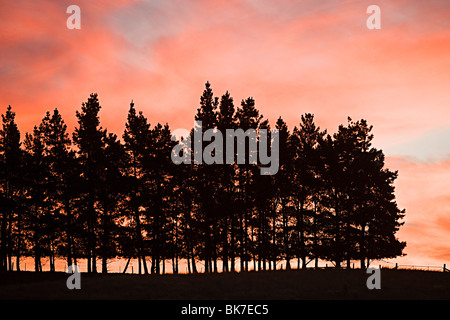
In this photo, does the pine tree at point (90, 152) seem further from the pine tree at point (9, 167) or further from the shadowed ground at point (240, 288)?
the shadowed ground at point (240, 288)

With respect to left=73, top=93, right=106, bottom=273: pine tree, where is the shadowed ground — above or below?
below

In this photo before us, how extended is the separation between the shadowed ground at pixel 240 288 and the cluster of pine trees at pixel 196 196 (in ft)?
44.0

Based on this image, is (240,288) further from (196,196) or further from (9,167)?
(9,167)

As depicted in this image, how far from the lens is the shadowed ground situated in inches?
1048

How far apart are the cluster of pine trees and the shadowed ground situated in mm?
13413

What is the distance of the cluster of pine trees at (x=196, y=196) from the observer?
160ft

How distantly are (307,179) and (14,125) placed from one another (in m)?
35.4

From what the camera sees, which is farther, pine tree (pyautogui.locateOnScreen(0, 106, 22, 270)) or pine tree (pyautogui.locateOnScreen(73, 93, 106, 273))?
pine tree (pyautogui.locateOnScreen(0, 106, 22, 270))

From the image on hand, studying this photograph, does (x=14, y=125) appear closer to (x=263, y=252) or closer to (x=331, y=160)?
(x=263, y=252)

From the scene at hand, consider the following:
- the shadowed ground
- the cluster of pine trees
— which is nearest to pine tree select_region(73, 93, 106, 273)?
the cluster of pine trees

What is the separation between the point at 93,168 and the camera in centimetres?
4947

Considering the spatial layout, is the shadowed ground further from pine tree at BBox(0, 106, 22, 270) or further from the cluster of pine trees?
pine tree at BBox(0, 106, 22, 270)

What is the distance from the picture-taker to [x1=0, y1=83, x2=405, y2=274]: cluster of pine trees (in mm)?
48656
